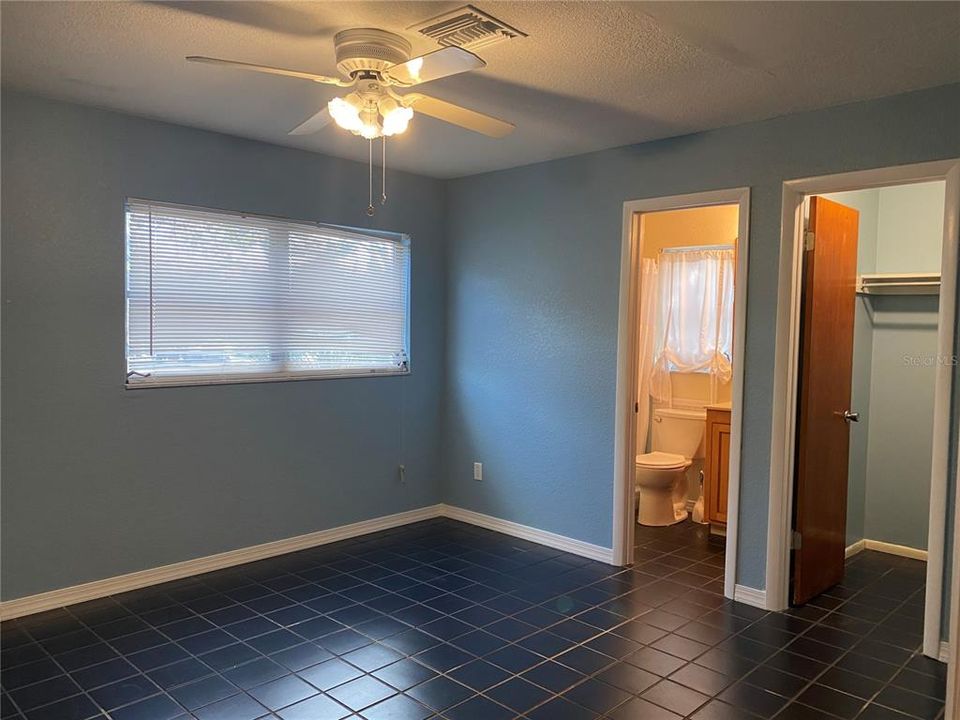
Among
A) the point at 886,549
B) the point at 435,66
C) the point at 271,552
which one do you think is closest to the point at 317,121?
the point at 435,66

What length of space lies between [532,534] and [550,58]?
291 cm

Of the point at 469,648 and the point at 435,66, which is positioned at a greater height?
the point at 435,66

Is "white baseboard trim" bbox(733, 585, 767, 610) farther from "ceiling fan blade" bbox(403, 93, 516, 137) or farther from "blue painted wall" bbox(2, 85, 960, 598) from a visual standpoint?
"ceiling fan blade" bbox(403, 93, 516, 137)

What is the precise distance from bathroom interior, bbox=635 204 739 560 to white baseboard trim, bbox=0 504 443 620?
1678 mm

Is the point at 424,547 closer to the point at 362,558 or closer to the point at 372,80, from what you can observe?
the point at 362,558

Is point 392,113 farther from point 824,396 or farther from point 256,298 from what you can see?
point 824,396

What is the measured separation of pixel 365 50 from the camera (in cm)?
229

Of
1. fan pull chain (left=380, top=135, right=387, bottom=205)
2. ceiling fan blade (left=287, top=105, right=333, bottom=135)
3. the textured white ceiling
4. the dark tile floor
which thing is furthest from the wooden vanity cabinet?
ceiling fan blade (left=287, top=105, right=333, bottom=135)

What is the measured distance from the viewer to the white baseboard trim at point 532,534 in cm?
408

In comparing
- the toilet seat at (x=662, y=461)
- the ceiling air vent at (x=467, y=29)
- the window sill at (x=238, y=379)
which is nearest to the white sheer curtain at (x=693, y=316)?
the toilet seat at (x=662, y=461)

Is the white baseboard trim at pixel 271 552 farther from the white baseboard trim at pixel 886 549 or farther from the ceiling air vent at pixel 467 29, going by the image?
the ceiling air vent at pixel 467 29

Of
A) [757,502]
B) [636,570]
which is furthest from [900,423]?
[636,570]

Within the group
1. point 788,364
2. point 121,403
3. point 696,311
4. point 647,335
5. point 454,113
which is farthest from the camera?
point 647,335

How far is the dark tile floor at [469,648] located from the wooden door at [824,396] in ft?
0.81
